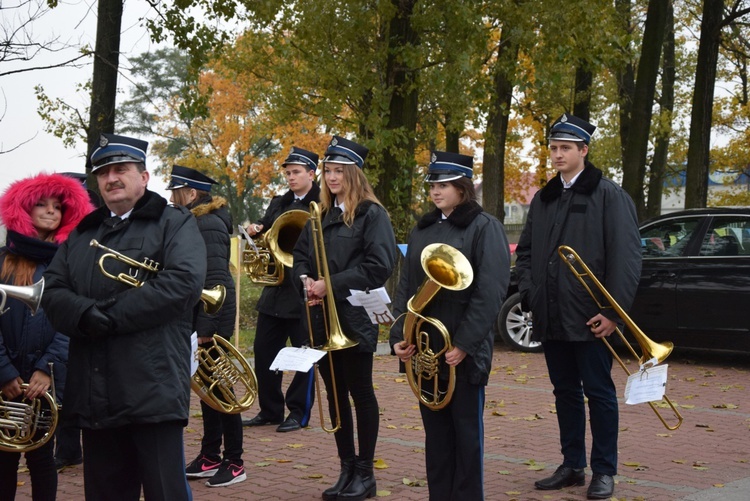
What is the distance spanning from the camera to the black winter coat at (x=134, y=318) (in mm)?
4055

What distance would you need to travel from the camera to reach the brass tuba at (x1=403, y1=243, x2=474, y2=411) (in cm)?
504

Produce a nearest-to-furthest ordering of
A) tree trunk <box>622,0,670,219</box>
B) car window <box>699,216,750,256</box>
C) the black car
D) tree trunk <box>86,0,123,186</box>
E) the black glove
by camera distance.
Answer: the black glove → tree trunk <box>86,0,123,186</box> → the black car → car window <box>699,216,750,256</box> → tree trunk <box>622,0,670,219</box>

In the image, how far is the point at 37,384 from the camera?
185 inches

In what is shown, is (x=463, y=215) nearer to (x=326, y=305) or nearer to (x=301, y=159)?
(x=326, y=305)

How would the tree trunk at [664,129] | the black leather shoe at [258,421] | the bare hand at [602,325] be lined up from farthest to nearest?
the tree trunk at [664,129] → the black leather shoe at [258,421] → the bare hand at [602,325]

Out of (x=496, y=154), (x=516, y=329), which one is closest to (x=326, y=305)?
(x=516, y=329)

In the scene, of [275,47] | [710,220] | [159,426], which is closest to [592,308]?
[159,426]

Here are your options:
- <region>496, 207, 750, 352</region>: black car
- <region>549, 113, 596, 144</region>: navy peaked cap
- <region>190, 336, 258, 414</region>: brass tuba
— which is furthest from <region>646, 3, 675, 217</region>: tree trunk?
<region>190, 336, 258, 414</region>: brass tuba

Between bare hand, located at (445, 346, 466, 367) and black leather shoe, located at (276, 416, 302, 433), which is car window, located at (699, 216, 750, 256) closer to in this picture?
black leather shoe, located at (276, 416, 302, 433)

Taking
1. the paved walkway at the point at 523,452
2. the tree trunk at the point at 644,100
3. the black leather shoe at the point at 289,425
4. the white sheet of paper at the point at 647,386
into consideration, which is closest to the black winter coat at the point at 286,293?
the black leather shoe at the point at 289,425

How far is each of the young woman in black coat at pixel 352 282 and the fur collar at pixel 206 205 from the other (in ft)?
3.18

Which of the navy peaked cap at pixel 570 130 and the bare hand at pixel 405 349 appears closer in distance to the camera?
the bare hand at pixel 405 349

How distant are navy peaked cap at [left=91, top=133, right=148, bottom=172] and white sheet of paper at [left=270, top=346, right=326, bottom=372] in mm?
1547

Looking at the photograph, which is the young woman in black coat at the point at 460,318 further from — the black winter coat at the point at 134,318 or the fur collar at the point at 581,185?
the black winter coat at the point at 134,318
